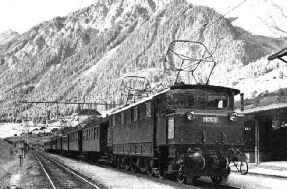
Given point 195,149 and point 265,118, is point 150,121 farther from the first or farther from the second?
point 265,118

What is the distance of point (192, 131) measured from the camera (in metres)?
16.5

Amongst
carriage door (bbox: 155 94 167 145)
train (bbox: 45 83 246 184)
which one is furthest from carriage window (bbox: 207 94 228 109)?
carriage door (bbox: 155 94 167 145)

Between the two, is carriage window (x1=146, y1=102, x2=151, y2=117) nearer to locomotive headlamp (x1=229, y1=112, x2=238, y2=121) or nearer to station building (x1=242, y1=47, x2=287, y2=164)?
locomotive headlamp (x1=229, y1=112, x2=238, y2=121)

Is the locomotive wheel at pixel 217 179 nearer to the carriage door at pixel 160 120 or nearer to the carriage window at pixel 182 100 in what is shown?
the carriage door at pixel 160 120

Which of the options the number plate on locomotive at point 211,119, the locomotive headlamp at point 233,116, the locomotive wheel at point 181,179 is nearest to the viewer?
the number plate on locomotive at point 211,119

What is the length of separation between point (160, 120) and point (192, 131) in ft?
6.44

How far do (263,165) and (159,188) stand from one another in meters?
20.8

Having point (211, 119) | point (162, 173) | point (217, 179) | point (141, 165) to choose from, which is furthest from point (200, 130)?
point (141, 165)

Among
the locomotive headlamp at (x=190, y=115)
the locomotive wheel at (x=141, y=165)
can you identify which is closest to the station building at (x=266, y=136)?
the locomotive wheel at (x=141, y=165)

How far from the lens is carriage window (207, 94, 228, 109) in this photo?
17.4 metres

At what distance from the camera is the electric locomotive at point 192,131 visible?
53.1ft

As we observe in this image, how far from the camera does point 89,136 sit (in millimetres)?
37625

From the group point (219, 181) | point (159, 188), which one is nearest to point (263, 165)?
point (219, 181)

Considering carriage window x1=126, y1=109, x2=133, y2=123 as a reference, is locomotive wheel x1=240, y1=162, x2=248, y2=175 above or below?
below
